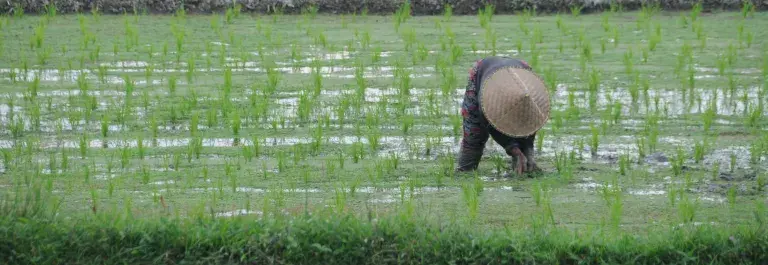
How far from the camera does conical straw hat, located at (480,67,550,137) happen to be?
5.92m

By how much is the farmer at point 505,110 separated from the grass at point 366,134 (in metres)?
0.15

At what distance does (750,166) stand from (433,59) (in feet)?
11.4

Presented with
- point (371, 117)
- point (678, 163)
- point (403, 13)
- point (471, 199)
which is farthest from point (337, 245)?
point (403, 13)

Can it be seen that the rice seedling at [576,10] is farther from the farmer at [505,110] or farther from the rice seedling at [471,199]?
the rice seedling at [471,199]

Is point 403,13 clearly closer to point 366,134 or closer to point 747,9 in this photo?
point 747,9

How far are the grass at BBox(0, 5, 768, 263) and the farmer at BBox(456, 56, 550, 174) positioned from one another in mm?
145

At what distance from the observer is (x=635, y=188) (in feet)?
19.7

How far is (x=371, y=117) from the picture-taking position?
24.7ft

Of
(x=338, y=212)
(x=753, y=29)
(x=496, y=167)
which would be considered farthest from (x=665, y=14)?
(x=338, y=212)

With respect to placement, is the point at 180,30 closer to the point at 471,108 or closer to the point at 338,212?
the point at 471,108

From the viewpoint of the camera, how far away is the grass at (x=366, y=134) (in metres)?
4.77

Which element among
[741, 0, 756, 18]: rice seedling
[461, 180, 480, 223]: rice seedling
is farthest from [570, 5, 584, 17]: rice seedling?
[461, 180, 480, 223]: rice seedling

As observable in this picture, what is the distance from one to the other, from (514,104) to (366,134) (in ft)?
5.20

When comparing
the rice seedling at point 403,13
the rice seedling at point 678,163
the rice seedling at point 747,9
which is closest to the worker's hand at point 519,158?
the rice seedling at point 678,163
